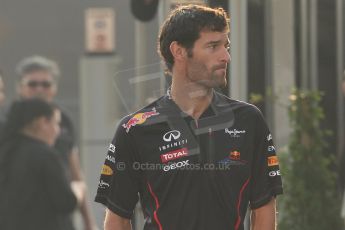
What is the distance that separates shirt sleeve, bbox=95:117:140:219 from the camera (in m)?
4.20

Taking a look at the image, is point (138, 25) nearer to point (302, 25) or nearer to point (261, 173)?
point (302, 25)

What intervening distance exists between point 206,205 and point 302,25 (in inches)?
212

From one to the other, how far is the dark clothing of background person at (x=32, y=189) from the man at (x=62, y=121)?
116 millimetres

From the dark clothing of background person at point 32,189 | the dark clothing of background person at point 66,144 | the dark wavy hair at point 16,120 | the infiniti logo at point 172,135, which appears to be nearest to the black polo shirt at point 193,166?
the infiniti logo at point 172,135

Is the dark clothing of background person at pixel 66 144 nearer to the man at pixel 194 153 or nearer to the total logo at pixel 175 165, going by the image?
the man at pixel 194 153

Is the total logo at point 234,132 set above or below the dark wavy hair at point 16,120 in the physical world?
above

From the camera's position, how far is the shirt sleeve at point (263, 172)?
413 centimetres

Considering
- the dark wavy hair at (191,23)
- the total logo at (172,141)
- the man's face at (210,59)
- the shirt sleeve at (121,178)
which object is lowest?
the shirt sleeve at (121,178)

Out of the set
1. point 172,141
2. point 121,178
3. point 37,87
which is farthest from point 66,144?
point 172,141

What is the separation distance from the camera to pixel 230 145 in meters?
4.10

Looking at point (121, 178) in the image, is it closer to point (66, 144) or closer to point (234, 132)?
point (234, 132)

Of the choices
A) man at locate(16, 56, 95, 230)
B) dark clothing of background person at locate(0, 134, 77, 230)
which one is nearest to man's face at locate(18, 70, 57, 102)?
man at locate(16, 56, 95, 230)

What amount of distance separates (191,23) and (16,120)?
3.64 metres

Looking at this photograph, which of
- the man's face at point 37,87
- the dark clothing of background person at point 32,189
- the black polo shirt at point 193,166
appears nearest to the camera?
the black polo shirt at point 193,166
